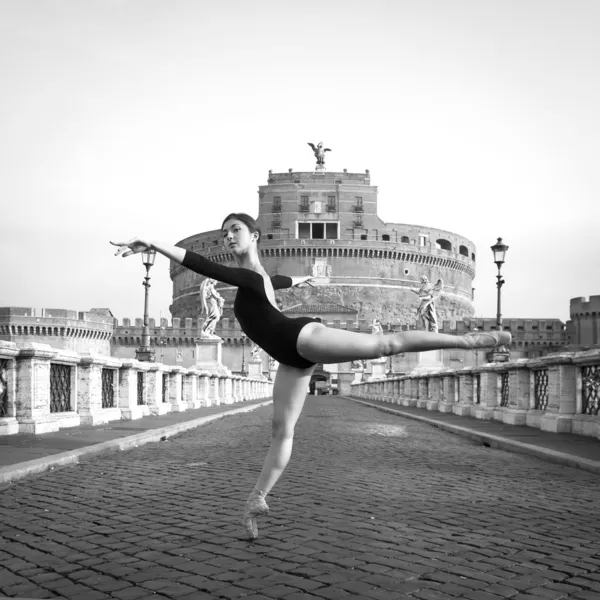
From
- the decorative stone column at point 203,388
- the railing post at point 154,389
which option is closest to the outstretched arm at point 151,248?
the railing post at point 154,389

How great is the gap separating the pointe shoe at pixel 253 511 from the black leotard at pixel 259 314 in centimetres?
76

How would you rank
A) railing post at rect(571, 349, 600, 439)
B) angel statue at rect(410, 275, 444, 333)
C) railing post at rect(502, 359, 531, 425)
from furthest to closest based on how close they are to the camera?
1. angel statue at rect(410, 275, 444, 333)
2. railing post at rect(502, 359, 531, 425)
3. railing post at rect(571, 349, 600, 439)

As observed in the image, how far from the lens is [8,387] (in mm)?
10141

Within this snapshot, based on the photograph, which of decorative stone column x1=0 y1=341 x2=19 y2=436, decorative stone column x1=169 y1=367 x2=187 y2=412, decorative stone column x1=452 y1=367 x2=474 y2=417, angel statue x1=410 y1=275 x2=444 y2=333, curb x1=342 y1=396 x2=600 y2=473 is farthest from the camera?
angel statue x1=410 y1=275 x2=444 y2=333

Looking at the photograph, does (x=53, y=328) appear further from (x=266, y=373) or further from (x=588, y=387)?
(x=588, y=387)

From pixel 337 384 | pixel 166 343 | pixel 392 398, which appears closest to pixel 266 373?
pixel 337 384

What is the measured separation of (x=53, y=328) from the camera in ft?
262

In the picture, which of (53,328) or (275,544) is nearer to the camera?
(275,544)

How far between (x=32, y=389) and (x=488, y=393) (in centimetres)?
999

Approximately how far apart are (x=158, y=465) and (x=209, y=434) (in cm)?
475

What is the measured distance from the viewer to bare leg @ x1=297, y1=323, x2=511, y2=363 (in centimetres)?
381

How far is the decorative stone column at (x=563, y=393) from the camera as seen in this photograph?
1152 centimetres

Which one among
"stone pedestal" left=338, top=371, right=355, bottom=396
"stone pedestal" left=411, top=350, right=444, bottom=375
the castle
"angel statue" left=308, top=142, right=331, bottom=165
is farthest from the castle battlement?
"stone pedestal" left=411, top=350, right=444, bottom=375

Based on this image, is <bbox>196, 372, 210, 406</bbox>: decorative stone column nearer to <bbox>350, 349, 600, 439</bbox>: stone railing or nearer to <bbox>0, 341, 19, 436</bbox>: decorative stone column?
<bbox>350, 349, 600, 439</bbox>: stone railing
